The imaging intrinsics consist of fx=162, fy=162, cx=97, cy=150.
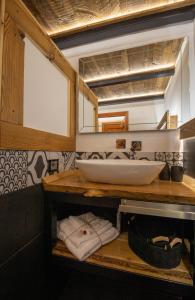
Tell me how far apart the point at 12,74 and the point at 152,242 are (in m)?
1.05

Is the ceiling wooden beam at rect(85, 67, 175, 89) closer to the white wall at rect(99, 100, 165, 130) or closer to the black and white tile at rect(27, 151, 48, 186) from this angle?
the white wall at rect(99, 100, 165, 130)

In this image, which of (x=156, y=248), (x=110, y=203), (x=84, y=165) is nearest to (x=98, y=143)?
(x=84, y=165)

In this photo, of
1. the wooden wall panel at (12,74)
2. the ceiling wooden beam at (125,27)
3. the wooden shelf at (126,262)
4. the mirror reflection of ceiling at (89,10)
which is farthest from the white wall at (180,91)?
the wooden wall panel at (12,74)

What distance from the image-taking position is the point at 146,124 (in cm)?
129

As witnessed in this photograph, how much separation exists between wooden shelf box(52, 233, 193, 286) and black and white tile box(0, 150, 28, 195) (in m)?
0.48

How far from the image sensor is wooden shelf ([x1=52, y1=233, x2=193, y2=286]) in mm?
759

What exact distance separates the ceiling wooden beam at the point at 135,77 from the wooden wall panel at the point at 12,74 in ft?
2.38

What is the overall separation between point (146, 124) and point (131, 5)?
86 centimetres

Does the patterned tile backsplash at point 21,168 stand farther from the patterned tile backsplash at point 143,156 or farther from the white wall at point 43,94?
the patterned tile backsplash at point 143,156

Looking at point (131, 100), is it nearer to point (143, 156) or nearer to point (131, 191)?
point (143, 156)

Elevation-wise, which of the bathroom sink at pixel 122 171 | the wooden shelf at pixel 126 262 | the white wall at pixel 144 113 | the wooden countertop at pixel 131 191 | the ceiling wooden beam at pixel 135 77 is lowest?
the wooden shelf at pixel 126 262

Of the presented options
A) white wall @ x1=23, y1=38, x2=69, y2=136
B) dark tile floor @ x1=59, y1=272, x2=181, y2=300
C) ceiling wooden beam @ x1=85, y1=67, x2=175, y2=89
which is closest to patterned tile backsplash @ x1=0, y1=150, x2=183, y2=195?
white wall @ x1=23, y1=38, x2=69, y2=136

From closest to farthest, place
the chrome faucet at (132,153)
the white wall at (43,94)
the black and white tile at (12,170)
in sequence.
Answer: the black and white tile at (12,170) → the white wall at (43,94) → the chrome faucet at (132,153)

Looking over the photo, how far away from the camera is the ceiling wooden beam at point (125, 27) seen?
1.16 m
